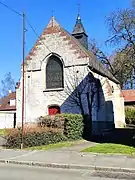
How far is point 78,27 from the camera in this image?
3647 cm

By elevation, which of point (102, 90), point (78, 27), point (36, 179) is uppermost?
point (78, 27)

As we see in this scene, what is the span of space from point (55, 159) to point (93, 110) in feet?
51.6

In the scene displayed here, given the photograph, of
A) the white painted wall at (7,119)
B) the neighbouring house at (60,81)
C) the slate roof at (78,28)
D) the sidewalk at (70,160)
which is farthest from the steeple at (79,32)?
the sidewalk at (70,160)

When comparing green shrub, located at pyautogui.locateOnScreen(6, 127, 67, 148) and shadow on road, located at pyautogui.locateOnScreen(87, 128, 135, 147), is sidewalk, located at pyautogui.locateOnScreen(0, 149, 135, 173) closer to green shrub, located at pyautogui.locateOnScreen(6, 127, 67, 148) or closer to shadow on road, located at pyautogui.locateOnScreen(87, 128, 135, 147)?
green shrub, located at pyautogui.locateOnScreen(6, 127, 67, 148)

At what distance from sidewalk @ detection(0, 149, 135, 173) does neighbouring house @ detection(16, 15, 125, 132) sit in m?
12.7

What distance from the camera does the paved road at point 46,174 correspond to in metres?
9.76

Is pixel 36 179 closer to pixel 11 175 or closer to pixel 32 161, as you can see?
pixel 11 175

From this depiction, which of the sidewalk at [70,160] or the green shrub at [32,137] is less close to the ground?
the green shrub at [32,137]

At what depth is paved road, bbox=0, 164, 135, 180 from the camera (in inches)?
384

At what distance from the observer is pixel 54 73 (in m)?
29.7

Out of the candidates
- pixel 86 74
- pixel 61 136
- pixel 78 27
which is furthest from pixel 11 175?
pixel 78 27

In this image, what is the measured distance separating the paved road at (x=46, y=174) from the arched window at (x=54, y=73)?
58.6 feet

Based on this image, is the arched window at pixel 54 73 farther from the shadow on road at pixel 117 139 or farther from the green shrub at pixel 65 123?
the green shrub at pixel 65 123

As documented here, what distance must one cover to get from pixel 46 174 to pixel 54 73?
1975 cm
